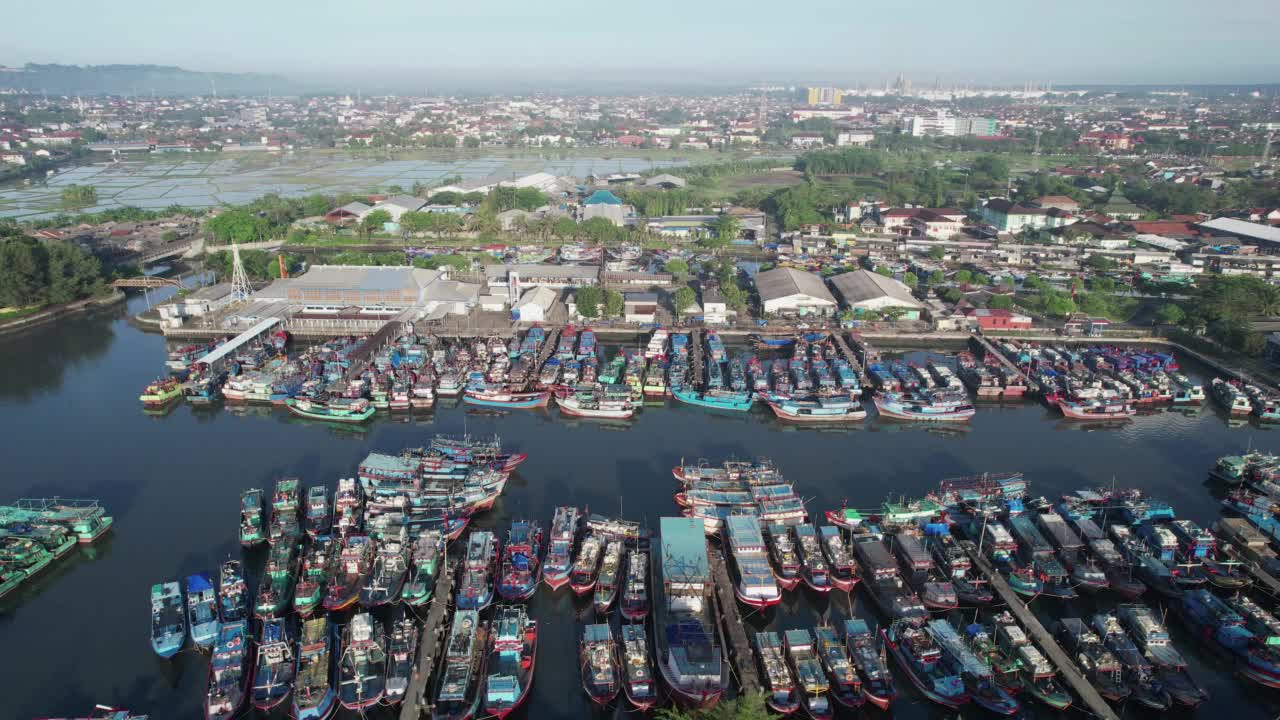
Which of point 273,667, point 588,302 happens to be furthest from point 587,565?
point 588,302

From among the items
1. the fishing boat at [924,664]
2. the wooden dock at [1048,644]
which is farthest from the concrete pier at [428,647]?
the wooden dock at [1048,644]

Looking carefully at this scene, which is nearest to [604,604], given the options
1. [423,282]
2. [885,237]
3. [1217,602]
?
[1217,602]

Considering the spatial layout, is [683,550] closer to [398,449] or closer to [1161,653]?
[1161,653]

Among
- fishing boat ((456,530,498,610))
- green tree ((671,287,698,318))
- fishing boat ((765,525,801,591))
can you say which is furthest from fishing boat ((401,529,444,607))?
green tree ((671,287,698,318))

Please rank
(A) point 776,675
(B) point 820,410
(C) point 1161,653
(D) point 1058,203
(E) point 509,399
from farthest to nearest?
(D) point 1058,203
(E) point 509,399
(B) point 820,410
(C) point 1161,653
(A) point 776,675

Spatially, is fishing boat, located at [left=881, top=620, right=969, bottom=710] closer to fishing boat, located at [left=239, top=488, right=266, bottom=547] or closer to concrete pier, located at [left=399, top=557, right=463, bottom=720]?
concrete pier, located at [left=399, top=557, right=463, bottom=720]

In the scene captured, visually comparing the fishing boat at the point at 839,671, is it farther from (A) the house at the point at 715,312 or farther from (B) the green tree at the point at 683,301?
(B) the green tree at the point at 683,301
